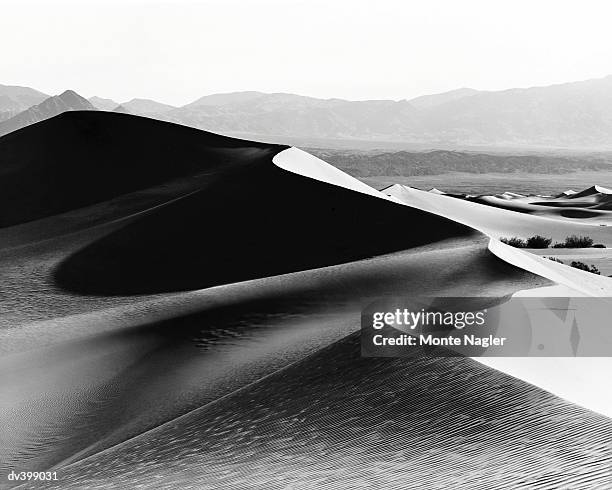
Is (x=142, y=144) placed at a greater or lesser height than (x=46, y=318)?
greater

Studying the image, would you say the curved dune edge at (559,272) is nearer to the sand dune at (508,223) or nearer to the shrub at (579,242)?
the shrub at (579,242)

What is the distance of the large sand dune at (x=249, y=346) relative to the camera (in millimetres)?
5730

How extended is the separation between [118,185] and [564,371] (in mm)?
17332

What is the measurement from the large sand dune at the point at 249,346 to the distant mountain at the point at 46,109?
521 feet

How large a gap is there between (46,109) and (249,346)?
193m

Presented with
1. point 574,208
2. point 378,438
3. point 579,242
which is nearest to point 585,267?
point 579,242

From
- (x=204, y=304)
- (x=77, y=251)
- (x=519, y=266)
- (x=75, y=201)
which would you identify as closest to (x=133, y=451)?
(x=204, y=304)

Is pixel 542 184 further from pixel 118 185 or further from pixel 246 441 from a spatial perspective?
pixel 246 441

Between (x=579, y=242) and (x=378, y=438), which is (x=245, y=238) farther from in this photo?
(x=579, y=242)

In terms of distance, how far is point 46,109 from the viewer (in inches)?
7456

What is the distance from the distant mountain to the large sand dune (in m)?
159

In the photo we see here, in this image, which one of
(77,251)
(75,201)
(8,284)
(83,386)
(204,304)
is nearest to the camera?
(83,386)

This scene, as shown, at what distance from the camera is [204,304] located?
11.8 metres

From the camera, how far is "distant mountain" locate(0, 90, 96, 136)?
168637mm
